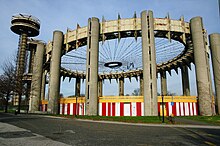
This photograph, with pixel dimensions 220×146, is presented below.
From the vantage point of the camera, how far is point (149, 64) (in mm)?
35938

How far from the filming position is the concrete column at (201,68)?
35.3 m

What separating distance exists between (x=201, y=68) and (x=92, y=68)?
22.7m

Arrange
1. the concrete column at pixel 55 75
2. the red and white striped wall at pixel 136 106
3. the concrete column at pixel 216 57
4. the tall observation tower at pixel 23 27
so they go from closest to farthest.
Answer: the red and white striped wall at pixel 136 106
the concrete column at pixel 216 57
the concrete column at pixel 55 75
the tall observation tower at pixel 23 27

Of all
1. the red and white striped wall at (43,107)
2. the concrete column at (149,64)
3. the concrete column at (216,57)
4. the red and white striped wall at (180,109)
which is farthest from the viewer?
the red and white striped wall at (43,107)

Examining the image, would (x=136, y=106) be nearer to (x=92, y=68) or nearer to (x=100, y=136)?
(x=92, y=68)

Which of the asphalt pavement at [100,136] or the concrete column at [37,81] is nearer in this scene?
the asphalt pavement at [100,136]

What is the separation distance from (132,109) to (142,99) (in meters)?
3.02

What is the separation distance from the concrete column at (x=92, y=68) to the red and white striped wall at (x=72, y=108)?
15.5 feet

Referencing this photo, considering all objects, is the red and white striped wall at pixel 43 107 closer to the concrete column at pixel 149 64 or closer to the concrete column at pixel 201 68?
the concrete column at pixel 149 64

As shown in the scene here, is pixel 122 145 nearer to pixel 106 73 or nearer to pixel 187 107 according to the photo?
pixel 187 107

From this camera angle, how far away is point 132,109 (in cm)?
3797

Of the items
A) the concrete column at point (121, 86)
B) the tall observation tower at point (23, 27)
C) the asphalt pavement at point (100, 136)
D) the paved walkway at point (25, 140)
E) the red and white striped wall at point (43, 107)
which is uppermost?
the tall observation tower at point (23, 27)

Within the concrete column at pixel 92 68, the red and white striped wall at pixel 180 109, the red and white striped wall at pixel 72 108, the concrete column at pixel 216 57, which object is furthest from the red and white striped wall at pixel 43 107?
the concrete column at pixel 216 57

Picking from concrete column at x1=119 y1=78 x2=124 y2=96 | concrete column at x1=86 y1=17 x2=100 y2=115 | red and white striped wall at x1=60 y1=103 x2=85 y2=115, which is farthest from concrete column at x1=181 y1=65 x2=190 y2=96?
red and white striped wall at x1=60 y1=103 x2=85 y2=115
